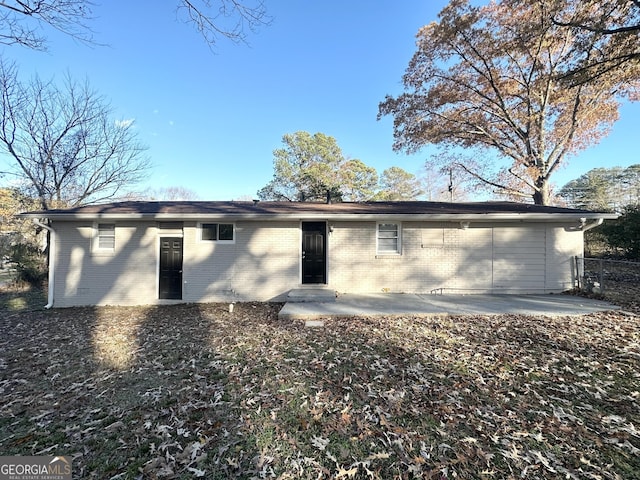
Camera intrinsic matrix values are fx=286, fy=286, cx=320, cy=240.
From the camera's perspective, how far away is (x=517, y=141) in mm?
15656

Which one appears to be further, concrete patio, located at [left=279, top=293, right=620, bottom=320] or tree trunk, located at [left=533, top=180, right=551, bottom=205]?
tree trunk, located at [left=533, top=180, right=551, bottom=205]

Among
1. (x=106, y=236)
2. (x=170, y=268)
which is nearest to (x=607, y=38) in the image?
(x=170, y=268)

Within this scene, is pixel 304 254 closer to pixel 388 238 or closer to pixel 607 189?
pixel 388 238

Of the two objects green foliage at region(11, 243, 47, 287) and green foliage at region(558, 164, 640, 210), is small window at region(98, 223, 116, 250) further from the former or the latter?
green foliage at region(558, 164, 640, 210)

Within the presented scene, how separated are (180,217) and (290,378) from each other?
636 centimetres

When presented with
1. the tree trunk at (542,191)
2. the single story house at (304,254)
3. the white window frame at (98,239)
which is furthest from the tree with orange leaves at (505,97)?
the white window frame at (98,239)

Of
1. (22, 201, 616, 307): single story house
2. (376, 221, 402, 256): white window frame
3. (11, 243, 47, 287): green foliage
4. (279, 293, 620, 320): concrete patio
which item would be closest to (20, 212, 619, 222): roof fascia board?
(22, 201, 616, 307): single story house

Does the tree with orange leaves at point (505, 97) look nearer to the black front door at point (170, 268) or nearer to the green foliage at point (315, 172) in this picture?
the green foliage at point (315, 172)

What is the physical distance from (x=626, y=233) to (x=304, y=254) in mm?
13592

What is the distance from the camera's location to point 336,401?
327 centimetres

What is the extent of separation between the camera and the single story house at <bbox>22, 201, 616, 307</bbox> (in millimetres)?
8703

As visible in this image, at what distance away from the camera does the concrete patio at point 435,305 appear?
6602 mm

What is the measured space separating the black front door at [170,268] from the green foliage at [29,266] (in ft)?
28.0

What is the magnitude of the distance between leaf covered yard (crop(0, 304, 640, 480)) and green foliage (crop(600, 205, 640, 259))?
28.9 feet
